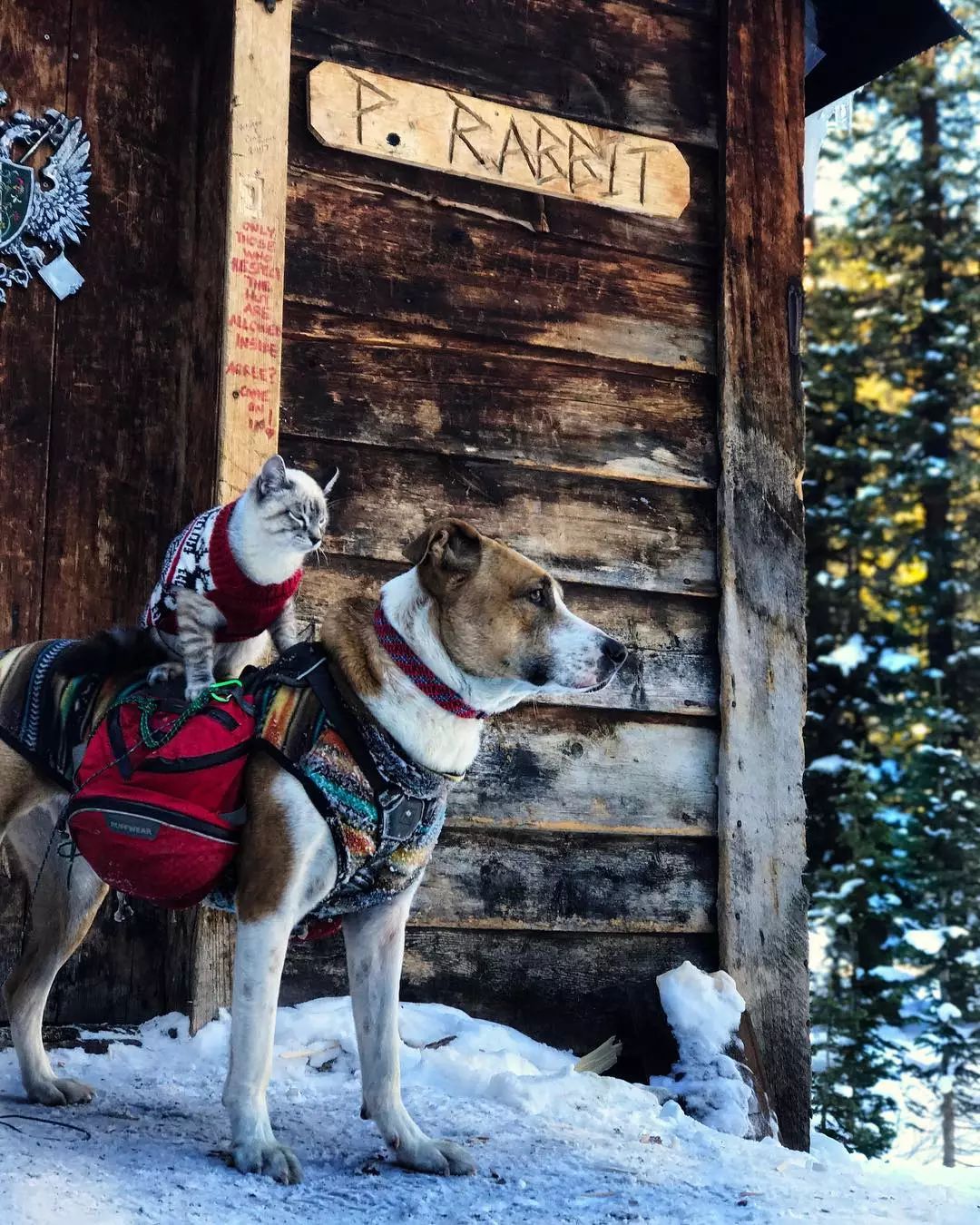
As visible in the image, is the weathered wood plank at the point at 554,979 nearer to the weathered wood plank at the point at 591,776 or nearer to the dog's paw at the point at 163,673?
the weathered wood plank at the point at 591,776

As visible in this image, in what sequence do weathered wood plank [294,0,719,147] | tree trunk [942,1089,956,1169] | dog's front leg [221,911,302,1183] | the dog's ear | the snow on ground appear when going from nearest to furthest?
the snow on ground
dog's front leg [221,911,302,1183]
the dog's ear
weathered wood plank [294,0,719,147]
tree trunk [942,1089,956,1169]

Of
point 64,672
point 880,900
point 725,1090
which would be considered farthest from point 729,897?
point 880,900

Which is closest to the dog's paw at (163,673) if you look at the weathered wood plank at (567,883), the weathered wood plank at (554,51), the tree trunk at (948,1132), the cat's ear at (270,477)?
the cat's ear at (270,477)

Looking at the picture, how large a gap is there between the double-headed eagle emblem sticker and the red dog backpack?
1.73 m

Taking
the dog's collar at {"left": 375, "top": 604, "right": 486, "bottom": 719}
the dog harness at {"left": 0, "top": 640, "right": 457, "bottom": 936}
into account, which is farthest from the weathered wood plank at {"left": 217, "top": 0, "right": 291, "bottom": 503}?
the dog's collar at {"left": 375, "top": 604, "right": 486, "bottom": 719}

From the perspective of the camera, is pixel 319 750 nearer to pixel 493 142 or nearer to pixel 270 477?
pixel 270 477

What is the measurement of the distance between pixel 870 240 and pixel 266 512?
1221 cm

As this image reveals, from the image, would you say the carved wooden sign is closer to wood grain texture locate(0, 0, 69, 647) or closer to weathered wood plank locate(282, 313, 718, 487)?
weathered wood plank locate(282, 313, 718, 487)

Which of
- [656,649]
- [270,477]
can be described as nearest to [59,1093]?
[270,477]

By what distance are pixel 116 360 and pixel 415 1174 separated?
250 centimetres

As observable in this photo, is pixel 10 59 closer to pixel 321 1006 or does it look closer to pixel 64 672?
pixel 64 672

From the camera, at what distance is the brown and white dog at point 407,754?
2.65 meters

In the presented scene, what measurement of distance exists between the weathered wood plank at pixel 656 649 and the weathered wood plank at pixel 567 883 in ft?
1.46

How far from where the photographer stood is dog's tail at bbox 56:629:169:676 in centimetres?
296
